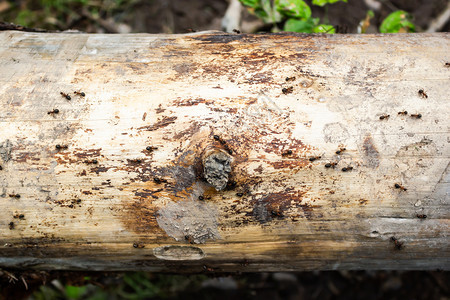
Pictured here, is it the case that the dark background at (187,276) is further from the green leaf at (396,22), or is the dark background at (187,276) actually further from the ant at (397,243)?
the ant at (397,243)

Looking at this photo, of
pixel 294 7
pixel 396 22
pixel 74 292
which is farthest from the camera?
pixel 74 292

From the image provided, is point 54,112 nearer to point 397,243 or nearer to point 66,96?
point 66,96

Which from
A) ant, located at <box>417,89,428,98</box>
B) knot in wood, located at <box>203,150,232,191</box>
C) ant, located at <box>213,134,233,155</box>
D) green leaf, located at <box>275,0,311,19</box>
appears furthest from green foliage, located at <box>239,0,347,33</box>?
knot in wood, located at <box>203,150,232,191</box>

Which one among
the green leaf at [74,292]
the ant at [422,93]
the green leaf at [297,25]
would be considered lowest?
the green leaf at [74,292]

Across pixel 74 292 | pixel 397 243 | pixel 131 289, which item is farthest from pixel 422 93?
pixel 74 292

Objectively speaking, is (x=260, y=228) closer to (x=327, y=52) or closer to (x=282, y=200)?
(x=282, y=200)

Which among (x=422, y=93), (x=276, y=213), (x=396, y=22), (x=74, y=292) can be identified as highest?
(x=396, y=22)

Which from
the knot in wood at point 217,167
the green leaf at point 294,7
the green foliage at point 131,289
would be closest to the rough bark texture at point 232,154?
the knot in wood at point 217,167
